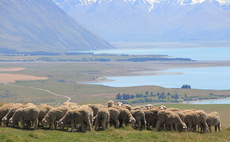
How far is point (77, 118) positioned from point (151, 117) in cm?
481

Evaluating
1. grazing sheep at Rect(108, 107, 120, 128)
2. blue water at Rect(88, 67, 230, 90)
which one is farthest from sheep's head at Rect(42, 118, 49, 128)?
blue water at Rect(88, 67, 230, 90)

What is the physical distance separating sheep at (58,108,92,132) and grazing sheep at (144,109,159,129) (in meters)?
3.98

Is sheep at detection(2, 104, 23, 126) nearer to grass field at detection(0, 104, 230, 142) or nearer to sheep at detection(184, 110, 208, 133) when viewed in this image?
grass field at detection(0, 104, 230, 142)

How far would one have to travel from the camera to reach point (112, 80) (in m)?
→ 153

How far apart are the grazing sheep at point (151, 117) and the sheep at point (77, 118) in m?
3.98

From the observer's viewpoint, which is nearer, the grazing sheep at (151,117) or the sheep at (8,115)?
the sheep at (8,115)

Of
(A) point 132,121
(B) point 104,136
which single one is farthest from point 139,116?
(B) point 104,136

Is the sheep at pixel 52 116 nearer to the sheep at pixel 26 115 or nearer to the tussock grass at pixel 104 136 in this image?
the sheep at pixel 26 115

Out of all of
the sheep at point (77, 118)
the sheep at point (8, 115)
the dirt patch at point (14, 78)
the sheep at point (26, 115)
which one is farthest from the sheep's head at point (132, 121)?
the dirt patch at point (14, 78)

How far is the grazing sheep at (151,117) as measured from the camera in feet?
84.6

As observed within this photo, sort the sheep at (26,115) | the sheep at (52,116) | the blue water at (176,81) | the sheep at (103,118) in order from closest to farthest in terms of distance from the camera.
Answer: the sheep at (26,115) < the sheep at (52,116) < the sheep at (103,118) < the blue water at (176,81)

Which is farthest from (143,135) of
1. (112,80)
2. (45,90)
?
(112,80)

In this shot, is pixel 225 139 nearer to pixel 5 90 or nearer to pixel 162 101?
pixel 162 101

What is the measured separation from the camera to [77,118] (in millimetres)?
23734
